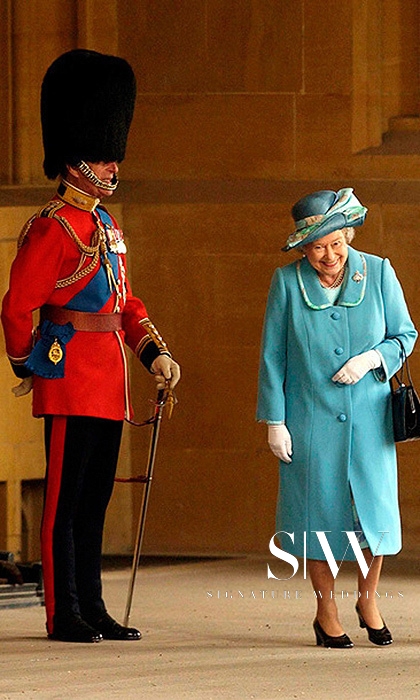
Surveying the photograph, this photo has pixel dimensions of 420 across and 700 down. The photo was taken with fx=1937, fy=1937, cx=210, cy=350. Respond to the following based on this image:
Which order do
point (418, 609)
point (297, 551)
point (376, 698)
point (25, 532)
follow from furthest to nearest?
point (25, 532) < point (418, 609) < point (297, 551) < point (376, 698)

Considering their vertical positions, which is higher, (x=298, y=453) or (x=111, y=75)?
(x=111, y=75)

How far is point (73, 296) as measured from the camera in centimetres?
602

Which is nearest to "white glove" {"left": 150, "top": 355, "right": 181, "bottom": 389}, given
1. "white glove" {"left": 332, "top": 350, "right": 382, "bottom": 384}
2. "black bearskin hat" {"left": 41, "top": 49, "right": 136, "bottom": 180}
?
"white glove" {"left": 332, "top": 350, "right": 382, "bottom": 384}

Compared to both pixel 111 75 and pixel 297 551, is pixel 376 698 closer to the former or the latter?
pixel 297 551

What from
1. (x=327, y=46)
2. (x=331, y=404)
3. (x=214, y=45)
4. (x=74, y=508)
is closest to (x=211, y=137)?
(x=214, y=45)

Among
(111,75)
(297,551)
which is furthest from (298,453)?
(111,75)

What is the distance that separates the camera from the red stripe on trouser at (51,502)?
6.01 meters

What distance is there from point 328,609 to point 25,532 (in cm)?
283

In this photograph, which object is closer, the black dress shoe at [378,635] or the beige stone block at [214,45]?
the black dress shoe at [378,635]

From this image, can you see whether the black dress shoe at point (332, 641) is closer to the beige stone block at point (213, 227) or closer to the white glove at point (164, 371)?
the white glove at point (164, 371)

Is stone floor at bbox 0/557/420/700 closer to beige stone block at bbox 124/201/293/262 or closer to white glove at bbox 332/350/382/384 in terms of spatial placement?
white glove at bbox 332/350/382/384

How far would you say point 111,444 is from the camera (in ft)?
20.1

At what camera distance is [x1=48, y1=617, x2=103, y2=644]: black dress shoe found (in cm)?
600

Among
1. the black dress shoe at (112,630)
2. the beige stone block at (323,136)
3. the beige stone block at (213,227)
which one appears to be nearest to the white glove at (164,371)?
the black dress shoe at (112,630)
